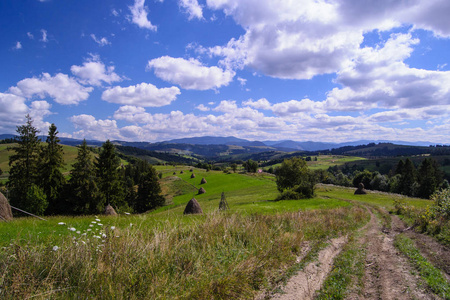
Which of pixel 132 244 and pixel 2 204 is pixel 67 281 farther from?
pixel 2 204

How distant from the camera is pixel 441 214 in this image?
1399 centimetres

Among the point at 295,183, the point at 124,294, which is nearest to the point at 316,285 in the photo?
the point at 124,294

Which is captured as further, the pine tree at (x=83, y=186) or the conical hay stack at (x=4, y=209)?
the pine tree at (x=83, y=186)

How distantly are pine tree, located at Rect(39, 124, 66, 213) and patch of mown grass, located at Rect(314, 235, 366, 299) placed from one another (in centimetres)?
4094

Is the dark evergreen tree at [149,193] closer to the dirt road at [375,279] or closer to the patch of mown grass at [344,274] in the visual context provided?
the dirt road at [375,279]

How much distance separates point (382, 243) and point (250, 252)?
335 inches

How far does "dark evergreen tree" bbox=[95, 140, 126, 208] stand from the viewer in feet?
124

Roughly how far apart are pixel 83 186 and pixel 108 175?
403 cm

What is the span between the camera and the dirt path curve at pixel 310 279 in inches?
224

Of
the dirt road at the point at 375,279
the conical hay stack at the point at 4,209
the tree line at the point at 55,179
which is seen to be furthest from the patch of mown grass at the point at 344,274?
the tree line at the point at 55,179

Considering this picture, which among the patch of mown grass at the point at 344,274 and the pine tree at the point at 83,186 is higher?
the patch of mown grass at the point at 344,274

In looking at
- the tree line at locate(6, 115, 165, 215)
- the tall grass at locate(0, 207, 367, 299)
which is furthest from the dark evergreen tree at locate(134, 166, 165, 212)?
the tall grass at locate(0, 207, 367, 299)

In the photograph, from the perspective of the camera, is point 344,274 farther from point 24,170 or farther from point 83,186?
point 24,170

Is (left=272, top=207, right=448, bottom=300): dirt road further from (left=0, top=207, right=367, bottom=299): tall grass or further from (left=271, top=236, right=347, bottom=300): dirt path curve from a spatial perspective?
(left=0, top=207, right=367, bottom=299): tall grass
